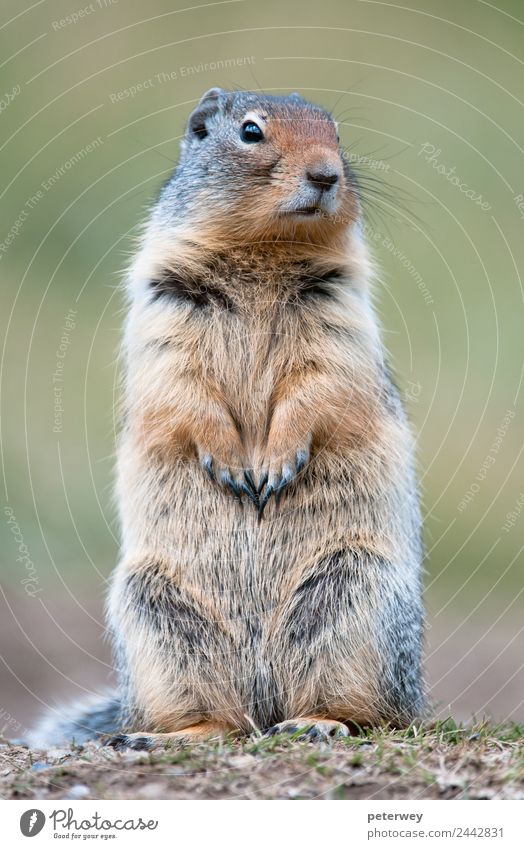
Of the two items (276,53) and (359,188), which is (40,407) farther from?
(359,188)

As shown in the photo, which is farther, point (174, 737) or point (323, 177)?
point (323, 177)

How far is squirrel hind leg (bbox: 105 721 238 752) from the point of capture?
4738 mm

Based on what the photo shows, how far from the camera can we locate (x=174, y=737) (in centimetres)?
481

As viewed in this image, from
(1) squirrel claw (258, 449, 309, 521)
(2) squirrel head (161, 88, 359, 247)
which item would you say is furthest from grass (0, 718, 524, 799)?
(2) squirrel head (161, 88, 359, 247)

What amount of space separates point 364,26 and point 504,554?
5.49 meters

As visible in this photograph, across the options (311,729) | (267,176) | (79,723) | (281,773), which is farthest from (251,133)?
(79,723)

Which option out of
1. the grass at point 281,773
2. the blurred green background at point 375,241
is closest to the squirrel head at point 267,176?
the blurred green background at point 375,241

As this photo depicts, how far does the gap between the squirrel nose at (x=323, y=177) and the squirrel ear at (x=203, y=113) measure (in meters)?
1.09

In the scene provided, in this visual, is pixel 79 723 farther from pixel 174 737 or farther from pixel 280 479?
pixel 280 479

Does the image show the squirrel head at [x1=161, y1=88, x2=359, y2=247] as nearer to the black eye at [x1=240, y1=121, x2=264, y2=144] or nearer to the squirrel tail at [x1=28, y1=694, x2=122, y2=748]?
the black eye at [x1=240, y1=121, x2=264, y2=144]

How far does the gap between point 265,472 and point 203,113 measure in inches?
82.5

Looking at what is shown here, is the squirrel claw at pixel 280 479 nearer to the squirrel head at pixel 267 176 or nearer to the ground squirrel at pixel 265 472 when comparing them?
the ground squirrel at pixel 265 472

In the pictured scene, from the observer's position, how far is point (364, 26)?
821cm
